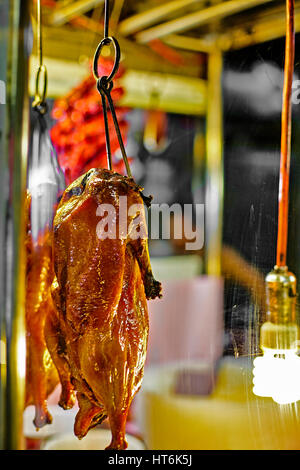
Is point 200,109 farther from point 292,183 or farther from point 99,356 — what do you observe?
point 99,356

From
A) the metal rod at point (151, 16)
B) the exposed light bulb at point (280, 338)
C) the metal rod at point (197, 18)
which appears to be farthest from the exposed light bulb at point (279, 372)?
the metal rod at point (151, 16)

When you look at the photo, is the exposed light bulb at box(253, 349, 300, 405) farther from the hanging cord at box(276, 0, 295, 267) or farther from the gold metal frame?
the gold metal frame

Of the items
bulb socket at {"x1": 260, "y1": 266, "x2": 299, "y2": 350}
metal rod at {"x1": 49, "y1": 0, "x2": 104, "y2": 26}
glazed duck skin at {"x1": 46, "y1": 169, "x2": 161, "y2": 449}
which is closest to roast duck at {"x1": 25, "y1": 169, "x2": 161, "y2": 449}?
glazed duck skin at {"x1": 46, "y1": 169, "x2": 161, "y2": 449}

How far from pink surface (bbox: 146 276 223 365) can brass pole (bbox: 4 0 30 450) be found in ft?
4.10

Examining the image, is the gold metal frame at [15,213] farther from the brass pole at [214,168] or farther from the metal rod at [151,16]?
the metal rod at [151,16]

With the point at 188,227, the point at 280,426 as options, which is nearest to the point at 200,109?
the point at 188,227

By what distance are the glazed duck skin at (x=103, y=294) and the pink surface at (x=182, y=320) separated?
933mm

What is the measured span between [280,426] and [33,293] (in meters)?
0.64

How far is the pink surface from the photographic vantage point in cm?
195

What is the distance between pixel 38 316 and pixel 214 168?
2.57 feet

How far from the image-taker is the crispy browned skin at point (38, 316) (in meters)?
1.14

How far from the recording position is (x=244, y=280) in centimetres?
116

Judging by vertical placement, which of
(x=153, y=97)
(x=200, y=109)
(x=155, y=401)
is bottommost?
(x=155, y=401)

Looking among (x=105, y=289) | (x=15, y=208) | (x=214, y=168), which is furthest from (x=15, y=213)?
(x=214, y=168)
